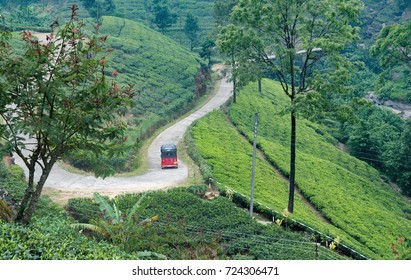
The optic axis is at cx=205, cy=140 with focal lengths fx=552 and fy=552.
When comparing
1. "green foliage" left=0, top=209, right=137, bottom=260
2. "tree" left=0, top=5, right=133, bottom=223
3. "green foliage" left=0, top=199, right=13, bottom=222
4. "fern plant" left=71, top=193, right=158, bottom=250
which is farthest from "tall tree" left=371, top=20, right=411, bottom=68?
"green foliage" left=0, top=209, right=137, bottom=260

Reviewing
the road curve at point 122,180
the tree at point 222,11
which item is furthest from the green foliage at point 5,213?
the tree at point 222,11

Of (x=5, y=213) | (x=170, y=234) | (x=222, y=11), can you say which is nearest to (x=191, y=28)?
(x=222, y=11)

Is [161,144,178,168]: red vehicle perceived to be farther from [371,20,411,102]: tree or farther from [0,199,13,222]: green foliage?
[371,20,411,102]: tree

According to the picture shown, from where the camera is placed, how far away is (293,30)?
76.2ft

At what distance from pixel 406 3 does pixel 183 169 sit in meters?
67.1

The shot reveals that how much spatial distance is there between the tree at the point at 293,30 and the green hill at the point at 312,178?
3883 mm

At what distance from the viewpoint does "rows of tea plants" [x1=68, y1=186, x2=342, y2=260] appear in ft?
55.3

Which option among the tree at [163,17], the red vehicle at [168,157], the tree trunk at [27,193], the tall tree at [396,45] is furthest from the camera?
the tree at [163,17]

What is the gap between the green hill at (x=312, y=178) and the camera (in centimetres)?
2628

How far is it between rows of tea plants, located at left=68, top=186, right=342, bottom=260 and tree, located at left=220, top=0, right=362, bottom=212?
4.45 metres

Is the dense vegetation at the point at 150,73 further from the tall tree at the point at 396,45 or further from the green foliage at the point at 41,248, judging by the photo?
the green foliage at the point at 41,248

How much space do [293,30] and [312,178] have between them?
12.9 metres
